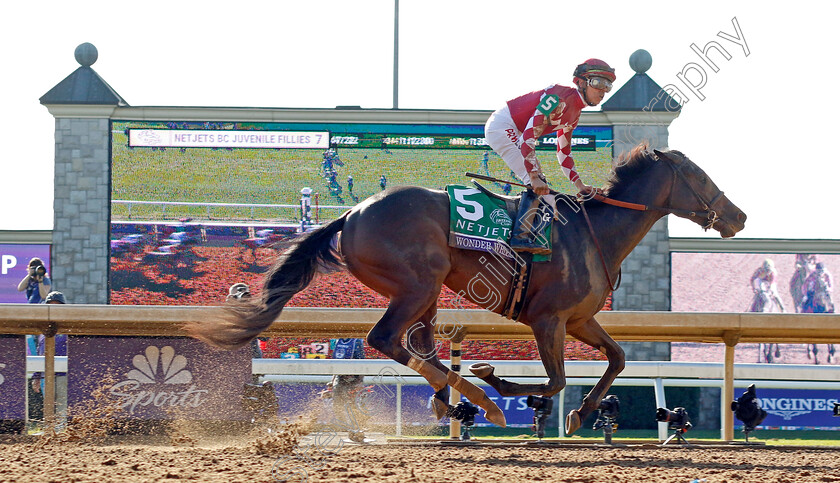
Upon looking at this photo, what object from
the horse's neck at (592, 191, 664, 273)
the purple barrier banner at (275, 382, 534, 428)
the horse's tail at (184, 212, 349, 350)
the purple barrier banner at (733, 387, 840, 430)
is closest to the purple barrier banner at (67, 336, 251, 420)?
the purple barrier banner at (275, 382, 534, 428)

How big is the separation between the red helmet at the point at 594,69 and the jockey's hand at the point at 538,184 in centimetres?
79

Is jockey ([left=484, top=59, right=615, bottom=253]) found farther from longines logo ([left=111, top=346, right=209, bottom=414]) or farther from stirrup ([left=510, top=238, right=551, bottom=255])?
longines logo ([left=111, top=346, right=209, bottom=414])

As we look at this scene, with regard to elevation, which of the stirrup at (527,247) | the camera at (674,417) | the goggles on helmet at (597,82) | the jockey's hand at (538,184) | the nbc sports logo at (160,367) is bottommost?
the camera at (674,417)

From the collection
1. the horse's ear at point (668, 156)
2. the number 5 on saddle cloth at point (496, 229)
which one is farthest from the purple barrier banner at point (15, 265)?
the horse's ear at point (668, 156)

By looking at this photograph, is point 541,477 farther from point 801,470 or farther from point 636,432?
point 636,432

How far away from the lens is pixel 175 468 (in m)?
4.63

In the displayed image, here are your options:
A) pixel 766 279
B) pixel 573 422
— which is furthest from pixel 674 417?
pixel 766 279

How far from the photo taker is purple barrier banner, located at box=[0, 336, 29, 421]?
7.55 m

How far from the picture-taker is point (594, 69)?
6.11 meters

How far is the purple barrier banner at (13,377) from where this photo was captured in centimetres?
755

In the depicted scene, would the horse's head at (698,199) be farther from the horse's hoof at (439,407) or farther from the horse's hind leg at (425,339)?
the horse's hoof at (439,407)

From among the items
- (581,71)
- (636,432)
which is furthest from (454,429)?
(636,432)

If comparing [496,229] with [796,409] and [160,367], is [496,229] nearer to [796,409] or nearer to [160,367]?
[160,367]

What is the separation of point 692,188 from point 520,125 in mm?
1325
